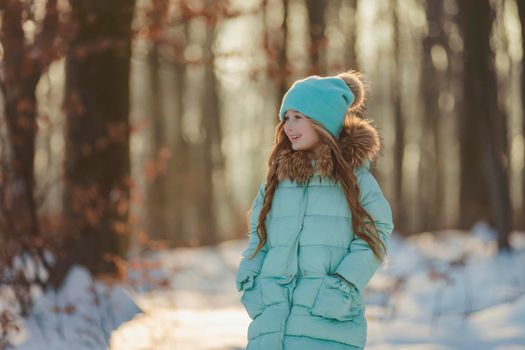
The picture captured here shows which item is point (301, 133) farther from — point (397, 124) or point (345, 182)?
point (397, 124)

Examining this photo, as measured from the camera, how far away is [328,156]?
3.79 m

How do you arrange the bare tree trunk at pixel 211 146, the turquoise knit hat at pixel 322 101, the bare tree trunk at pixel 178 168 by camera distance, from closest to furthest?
1. the turquoise knit hat at pixel 322 101
2. the bare tree trunk at pixel 211 146
3. the bare tree trunk at pixel 178 168

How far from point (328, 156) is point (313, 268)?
0.54m

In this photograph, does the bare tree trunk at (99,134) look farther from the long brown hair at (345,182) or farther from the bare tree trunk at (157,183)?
the bare tree trunk at (157,183)

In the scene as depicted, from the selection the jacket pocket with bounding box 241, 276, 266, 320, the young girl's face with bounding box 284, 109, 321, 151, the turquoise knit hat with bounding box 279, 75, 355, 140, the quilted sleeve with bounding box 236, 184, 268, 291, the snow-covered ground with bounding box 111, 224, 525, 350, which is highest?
the turquoise knit hat with bounding box 279, 75, 355, 140

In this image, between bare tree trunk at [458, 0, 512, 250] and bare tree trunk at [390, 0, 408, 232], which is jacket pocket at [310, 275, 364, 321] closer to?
bare tree trunk at [458, 0, 512, 250]

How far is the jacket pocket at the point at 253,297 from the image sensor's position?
3.76 metres

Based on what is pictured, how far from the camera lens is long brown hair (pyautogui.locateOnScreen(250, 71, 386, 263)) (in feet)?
12.1

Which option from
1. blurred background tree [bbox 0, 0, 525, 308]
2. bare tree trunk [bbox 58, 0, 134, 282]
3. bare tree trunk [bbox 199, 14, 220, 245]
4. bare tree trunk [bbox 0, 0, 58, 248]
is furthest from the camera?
bare tree trunk [bbox 199, 14, 220, 245]

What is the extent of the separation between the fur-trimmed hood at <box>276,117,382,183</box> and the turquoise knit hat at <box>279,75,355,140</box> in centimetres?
10

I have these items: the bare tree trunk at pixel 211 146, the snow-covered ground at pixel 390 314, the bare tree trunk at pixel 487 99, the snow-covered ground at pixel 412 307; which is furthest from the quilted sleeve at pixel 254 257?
the bare tree trunk at pixel 211 146

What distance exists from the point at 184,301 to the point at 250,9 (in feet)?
17.8

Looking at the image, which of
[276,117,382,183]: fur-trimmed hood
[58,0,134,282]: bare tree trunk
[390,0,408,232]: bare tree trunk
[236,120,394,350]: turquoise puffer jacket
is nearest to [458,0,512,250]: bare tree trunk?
[58,0,134,282]: bare tree trunk

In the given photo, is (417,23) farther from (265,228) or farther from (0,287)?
(265,228)
